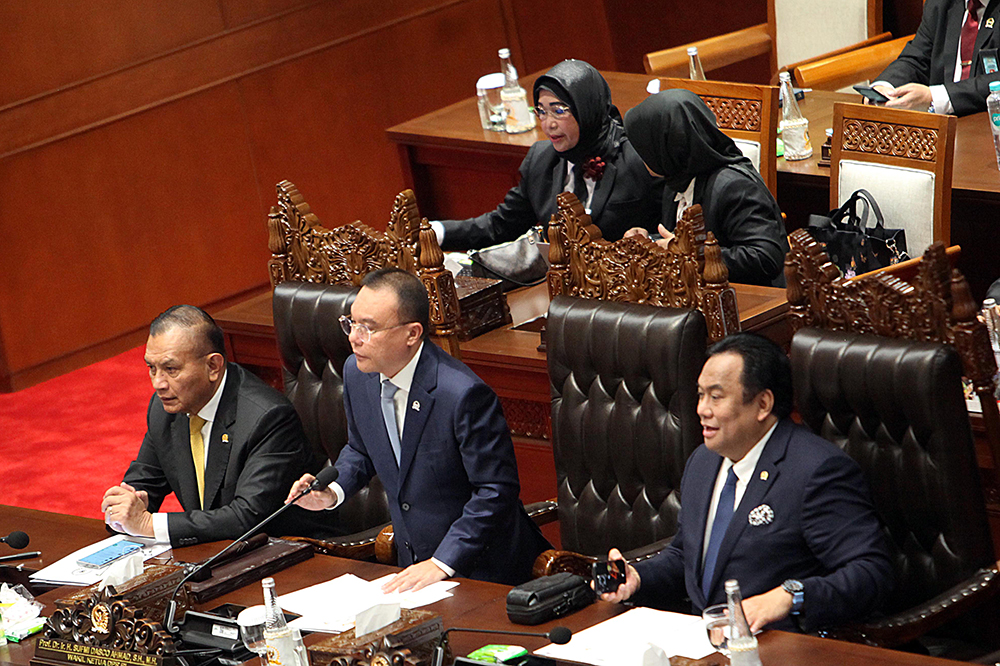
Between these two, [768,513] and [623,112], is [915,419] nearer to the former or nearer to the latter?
[768,513]

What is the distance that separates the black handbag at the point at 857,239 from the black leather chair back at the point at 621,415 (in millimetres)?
1039

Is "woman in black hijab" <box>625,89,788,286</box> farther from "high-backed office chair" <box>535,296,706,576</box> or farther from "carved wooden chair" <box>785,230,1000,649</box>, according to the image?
"carved wooden chair" <box>785,230,1000,649</box>

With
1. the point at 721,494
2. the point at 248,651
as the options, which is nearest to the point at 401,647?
the point at 248,651

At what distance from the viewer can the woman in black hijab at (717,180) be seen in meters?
4.01

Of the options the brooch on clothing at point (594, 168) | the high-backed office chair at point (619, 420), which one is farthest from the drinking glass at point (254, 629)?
the brooch on clothing at point (594, 168)

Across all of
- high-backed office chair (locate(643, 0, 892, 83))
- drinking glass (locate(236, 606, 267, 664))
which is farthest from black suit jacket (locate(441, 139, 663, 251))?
drinking glass (locate(236, 606, 267, 664))

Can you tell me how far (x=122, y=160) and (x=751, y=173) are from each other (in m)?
3.61

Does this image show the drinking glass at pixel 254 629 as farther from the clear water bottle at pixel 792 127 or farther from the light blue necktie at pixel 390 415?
the clear water bottle at pixel 792 127

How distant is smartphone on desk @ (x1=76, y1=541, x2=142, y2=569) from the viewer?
3262mm

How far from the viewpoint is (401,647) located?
2432mm

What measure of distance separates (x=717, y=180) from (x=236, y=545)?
178 cm

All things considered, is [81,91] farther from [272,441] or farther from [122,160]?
[272,441]

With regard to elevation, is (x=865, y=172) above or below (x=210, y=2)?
below

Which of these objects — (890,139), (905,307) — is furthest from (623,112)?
(905,307)
